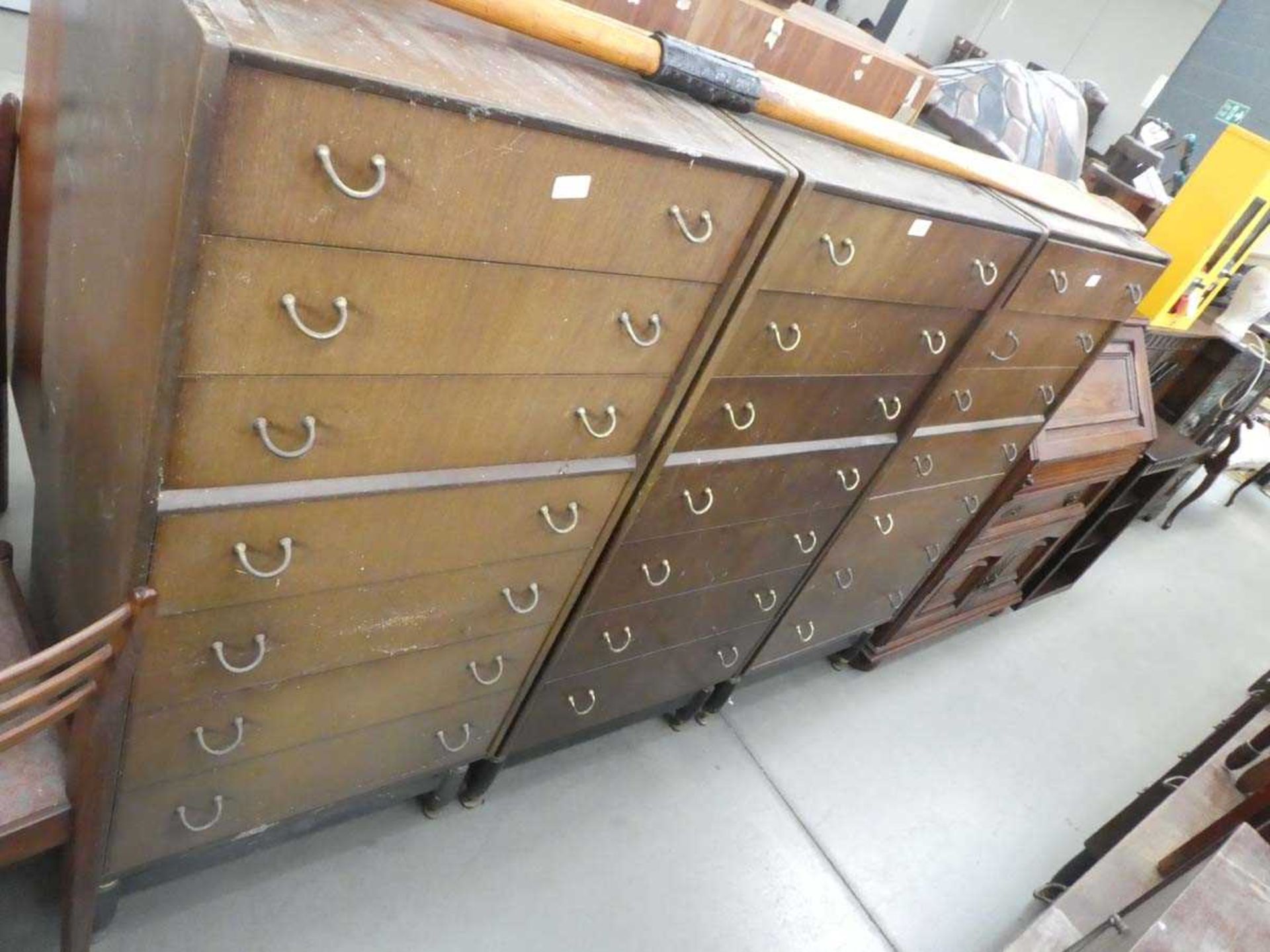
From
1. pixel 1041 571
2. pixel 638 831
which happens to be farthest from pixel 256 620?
pixel 1041 571

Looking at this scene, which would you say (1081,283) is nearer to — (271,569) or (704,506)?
(704,506)

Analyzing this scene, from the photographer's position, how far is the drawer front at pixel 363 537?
0.97m

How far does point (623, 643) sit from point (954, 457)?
1011 mm

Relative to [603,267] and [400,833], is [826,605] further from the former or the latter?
[603,267]

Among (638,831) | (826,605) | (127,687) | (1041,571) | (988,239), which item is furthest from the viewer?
(1041,571)

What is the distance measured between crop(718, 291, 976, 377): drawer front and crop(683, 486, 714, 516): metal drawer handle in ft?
0.83

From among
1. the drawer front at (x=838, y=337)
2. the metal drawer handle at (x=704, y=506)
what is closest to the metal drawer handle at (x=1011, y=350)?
the drawer front at (x=838, y=337)

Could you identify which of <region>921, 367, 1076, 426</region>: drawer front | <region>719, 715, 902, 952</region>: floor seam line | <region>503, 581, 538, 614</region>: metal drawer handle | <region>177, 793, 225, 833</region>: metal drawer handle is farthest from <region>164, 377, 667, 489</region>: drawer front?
<region>719, 715, 902, 952</region>: floor seam line

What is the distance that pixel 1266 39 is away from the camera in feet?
18.2

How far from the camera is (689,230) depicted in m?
1.07

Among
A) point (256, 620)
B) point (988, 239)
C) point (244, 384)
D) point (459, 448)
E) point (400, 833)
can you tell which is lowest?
point (400, 833)

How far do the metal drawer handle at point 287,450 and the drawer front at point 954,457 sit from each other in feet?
4.45

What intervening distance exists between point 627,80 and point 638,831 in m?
1.56

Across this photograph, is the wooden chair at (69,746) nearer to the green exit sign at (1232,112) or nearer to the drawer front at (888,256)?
the drawer front at (888,256)
